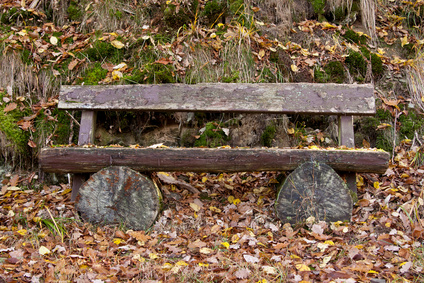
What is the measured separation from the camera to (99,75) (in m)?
4.43

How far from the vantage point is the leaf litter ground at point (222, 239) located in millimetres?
2465

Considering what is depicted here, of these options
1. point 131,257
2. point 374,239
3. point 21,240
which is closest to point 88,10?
point 21,240

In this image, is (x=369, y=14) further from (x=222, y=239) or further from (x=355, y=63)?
(x=222, y=239)

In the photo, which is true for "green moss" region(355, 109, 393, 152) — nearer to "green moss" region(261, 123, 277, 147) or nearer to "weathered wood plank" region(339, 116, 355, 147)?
"weathered wood plank" region(339, 116, 355, 147)

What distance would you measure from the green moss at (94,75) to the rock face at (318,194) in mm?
2651

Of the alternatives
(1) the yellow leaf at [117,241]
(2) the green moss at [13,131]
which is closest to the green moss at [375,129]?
(1) the yellow leaf at [117,241]

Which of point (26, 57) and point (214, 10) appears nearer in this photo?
point (26, 57)

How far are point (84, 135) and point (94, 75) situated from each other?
1.04 metres

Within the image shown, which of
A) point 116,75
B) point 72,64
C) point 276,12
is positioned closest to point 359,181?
point 276,12

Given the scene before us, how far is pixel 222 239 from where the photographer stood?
118 inches

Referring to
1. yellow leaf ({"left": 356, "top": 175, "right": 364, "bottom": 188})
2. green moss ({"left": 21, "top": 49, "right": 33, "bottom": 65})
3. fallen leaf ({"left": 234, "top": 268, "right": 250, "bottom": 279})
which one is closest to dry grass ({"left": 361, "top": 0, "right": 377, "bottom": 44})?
yellow leaf ({"left": 356, "top": 175, "right": 364, "bottom": 188})

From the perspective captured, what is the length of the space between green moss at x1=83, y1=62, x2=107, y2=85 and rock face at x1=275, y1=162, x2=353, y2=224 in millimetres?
2651

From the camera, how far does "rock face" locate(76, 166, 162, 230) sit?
321 centimetres

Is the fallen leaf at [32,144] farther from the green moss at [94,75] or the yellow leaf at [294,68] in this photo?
the yellow leaf at [294,68]
